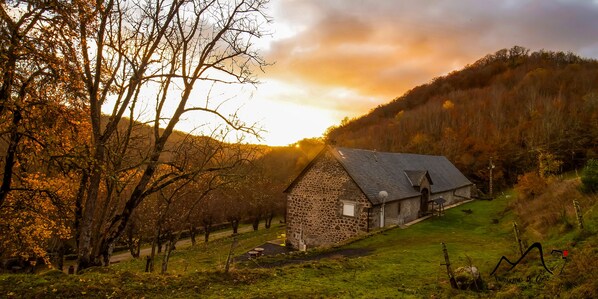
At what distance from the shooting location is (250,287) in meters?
9.96

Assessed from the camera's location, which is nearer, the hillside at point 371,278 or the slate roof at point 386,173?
the hillside at point 371,278

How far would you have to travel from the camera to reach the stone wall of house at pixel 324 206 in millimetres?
25062

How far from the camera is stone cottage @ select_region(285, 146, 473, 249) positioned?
25.1 metres

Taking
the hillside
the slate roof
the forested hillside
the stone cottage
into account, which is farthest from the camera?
the forested hillside

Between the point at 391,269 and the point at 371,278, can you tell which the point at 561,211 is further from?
the point at 371,278

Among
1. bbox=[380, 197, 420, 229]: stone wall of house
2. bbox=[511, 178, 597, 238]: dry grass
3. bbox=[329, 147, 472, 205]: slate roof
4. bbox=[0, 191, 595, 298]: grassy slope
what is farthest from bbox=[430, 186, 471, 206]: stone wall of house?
bbox=[0, 191, 595, 298]: grassy slope

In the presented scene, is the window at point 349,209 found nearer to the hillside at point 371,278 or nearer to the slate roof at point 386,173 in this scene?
the slate roof at point 386,173

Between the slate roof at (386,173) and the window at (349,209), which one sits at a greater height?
the slate roof at (386,173)

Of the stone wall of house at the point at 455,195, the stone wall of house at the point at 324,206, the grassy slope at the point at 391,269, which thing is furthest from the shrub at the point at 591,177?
the stone wall of house at the point at 455,195

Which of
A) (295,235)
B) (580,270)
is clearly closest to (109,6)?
(580,270)

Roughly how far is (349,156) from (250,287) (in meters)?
19.8

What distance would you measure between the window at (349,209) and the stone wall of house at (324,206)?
6.8 inches

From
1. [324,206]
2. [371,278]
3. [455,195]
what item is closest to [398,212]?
[324,206]

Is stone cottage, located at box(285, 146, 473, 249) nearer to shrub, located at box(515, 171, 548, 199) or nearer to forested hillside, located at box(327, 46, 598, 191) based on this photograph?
shrub, located at box(515, 171, 548, 199)
